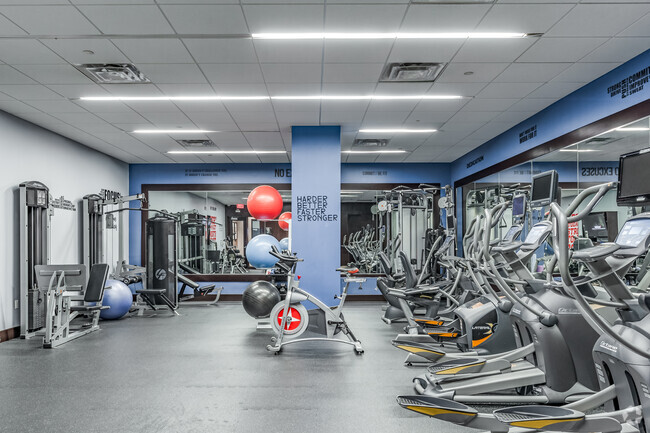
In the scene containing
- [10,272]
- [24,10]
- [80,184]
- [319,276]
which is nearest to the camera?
[24,10]

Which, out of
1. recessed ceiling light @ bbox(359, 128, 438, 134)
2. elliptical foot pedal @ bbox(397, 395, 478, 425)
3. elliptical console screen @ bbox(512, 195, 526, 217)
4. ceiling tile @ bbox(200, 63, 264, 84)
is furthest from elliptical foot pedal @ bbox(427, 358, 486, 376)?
recessed ceiling light @ bbox(359, 128, 438, 134)

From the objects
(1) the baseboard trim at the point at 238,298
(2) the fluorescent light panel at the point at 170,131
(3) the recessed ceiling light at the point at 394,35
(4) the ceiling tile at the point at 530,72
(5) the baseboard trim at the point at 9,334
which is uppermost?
(3) the recessed ceiling light at the point at 394,35

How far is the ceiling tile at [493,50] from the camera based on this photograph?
3998mm

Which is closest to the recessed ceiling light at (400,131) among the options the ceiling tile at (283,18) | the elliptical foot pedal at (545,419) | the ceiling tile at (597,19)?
the ceiling tile at (597,19)

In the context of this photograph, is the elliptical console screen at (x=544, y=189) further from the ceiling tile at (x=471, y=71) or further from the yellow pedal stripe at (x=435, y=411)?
the yellow pedal stripe at (x=435, y=411)

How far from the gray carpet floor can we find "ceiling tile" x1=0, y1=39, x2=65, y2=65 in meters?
3.06

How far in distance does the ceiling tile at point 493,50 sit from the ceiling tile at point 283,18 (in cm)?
146

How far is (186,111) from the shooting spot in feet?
19.8

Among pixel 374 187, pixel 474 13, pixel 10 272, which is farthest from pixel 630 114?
pixel 10 272

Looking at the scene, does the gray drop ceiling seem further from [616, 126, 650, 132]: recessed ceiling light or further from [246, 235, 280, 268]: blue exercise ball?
[246, 235, 280, 268]: blue exercise ball

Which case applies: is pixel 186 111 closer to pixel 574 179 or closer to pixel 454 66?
pixel 454 66

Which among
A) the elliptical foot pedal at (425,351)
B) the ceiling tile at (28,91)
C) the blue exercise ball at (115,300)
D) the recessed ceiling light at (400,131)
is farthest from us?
the recessed ceiling light at (400,131)

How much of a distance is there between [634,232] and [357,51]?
283 centimetres

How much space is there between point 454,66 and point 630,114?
1.79 meters
